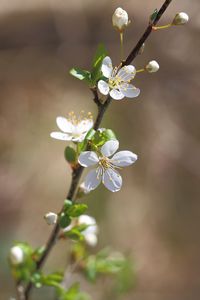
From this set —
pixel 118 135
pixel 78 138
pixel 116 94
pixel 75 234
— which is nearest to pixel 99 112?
pixel 116 94

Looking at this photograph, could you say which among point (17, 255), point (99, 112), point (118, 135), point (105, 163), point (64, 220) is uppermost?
point (99, 112)

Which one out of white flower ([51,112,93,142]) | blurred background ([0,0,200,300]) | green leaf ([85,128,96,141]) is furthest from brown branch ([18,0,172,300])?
blurred background ([0,0,200,300])

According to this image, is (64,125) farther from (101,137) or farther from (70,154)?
(101,137)

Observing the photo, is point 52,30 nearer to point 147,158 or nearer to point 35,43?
point 35,43

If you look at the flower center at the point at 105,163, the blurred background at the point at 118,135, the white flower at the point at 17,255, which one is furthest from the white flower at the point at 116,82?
the blurred background at the point at 118,135

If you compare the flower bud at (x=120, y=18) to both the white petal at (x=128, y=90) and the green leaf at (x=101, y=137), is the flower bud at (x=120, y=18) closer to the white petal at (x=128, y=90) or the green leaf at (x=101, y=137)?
the white petal at (x=128, y=90)

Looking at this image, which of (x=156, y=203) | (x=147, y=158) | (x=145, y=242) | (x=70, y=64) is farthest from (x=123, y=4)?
(x=145, y=242)

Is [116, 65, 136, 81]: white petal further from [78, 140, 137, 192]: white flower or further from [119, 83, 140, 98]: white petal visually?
[78, 140, 137, 192]: white flower
